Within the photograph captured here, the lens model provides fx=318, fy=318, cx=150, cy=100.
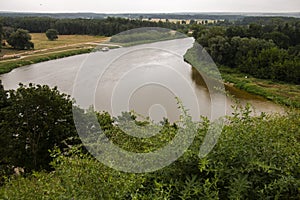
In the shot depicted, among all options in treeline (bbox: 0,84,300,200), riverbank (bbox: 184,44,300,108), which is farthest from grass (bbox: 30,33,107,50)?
treeline (bbox: 0,84,300,200)

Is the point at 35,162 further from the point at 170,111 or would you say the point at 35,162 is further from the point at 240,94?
the point at 240,94

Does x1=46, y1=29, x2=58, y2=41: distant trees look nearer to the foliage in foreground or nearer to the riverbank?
the riverbank

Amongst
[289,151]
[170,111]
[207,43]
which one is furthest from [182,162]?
[207,43]

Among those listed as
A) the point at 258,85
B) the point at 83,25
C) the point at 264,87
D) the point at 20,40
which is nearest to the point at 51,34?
the point at 83,25

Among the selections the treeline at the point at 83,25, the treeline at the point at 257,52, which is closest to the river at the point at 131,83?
the treeline at the point at 257,52

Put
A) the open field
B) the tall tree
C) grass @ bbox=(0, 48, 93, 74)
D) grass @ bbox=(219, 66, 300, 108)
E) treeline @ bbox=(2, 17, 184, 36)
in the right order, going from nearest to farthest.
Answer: the tall tree, grass @ bbox=(219, 66, 300, 108), grass @ bbox=(0, 48, 93, 74), the open field, treeline @ bbox=(2, 17, 184, 36)
